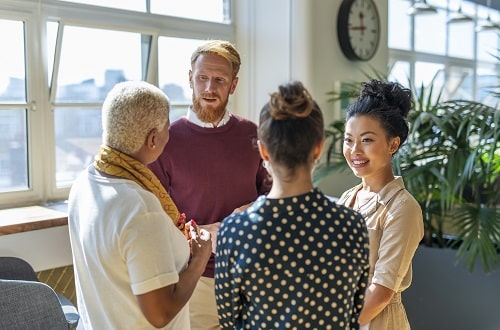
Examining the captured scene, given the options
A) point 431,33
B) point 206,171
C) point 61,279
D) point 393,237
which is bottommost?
point 61,279

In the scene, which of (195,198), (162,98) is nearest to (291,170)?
(162,98)

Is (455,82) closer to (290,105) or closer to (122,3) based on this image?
(122,3)

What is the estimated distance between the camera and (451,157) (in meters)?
3.50

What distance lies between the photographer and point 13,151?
291 cm

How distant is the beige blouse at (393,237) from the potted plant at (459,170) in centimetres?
155

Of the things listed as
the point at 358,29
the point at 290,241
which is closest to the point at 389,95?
the point at 290,241

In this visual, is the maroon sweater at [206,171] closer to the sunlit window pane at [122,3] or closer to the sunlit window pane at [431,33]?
the sunlit window pane at [122,3]

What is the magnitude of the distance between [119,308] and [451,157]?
2531 millimetres

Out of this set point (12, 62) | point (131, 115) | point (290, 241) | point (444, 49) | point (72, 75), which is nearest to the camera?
point (290, 241)

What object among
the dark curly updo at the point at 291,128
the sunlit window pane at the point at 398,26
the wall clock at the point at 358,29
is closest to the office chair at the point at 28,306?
the dark curly updo at the point at 291,128

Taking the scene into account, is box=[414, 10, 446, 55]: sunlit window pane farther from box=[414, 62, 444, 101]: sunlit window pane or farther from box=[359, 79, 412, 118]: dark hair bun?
box=[359, 79, 412, 118]: dark hair bun

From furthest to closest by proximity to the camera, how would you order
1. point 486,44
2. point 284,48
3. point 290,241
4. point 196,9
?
point 486,44
point 284,48
point 196,9
point 290,241

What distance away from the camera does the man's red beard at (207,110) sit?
83.4 inches

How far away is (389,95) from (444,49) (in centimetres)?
558
